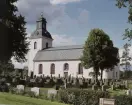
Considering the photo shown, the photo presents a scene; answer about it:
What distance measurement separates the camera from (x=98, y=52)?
55.2 meters

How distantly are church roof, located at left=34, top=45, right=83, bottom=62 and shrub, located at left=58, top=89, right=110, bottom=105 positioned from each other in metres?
56.1

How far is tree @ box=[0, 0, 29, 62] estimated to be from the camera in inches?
1199

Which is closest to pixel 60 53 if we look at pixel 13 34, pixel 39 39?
pixel 39 39

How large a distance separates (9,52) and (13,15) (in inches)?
176

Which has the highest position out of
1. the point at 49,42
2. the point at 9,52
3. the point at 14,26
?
the point at 49,42

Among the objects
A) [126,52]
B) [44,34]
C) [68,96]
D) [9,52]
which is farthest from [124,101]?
[44,34]

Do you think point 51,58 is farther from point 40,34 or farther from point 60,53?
point 40,34

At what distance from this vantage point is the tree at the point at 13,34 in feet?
99.9

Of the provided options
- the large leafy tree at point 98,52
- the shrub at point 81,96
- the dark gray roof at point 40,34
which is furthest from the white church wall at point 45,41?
the shrub at point 81,96

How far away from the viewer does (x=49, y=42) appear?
92125 millimetres

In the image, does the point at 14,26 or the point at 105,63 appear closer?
the point at 14,26

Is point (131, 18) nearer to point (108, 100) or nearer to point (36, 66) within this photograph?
point (108, 100)

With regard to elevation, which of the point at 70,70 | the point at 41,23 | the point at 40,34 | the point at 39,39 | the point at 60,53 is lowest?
the point at 70,70

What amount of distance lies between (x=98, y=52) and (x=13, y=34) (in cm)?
2521
